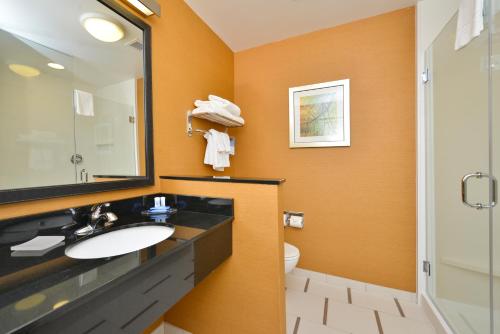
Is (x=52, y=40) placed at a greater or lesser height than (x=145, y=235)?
greater

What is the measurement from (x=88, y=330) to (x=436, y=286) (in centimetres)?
207

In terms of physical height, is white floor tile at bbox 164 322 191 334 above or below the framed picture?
below

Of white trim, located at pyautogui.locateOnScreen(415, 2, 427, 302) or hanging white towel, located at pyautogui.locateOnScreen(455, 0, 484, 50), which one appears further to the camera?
white trim, located at pyautogui.locateOnScreen(415, 2, 427, 302)

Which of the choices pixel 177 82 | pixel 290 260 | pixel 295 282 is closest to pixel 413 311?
pixel 295 282

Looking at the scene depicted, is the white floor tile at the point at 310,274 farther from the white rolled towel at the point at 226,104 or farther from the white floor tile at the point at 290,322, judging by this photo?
the white rolled towel at the point at 226,104

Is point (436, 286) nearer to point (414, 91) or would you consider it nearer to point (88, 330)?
point (414, 91)

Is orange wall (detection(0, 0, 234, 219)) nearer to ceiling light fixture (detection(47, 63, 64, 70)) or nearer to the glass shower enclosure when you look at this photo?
ceiling light fixture (detection(47, 63, 64, 70))

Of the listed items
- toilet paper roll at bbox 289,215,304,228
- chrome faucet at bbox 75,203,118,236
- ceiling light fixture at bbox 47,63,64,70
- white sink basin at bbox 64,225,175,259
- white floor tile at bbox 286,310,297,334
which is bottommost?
white floor tile at bbox 286,310,297,334

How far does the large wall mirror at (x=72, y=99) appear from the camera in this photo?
0.77m

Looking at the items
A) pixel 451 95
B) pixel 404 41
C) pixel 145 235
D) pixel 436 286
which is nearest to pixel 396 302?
pixel 436 286

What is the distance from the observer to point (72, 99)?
937 mm

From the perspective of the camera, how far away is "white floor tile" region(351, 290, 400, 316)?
1.52m

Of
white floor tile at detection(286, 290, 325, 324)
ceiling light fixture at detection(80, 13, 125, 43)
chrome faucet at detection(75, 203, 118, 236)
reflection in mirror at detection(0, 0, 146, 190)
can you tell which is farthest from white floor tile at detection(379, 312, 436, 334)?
ceiling light fixture at detection(80, 13, 125, 43)

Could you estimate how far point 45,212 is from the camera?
2.72 ft
